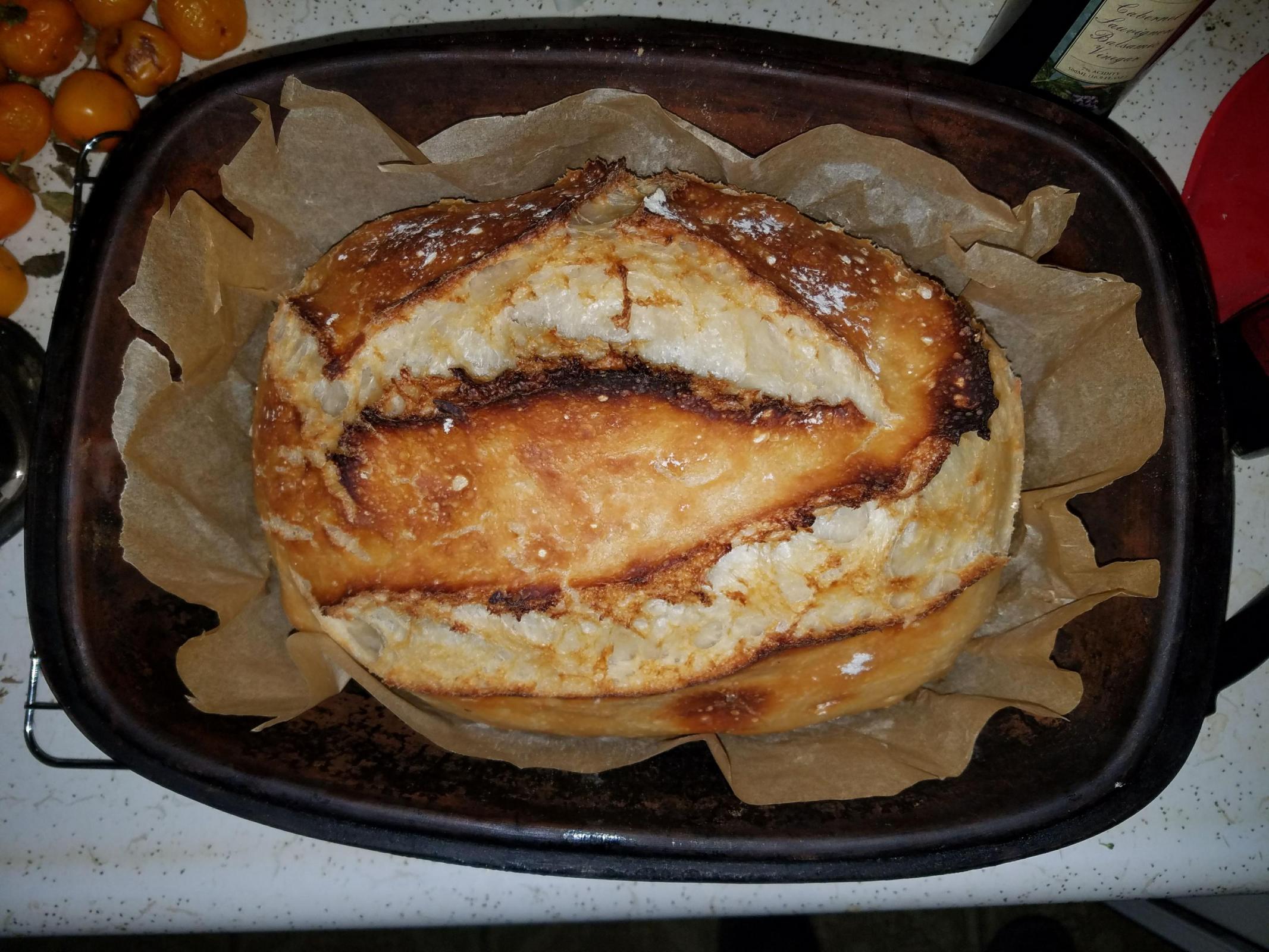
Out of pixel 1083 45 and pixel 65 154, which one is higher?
pixel 1083 45

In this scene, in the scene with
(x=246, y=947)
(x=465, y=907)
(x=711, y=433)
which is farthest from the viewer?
(x=246, y=947)

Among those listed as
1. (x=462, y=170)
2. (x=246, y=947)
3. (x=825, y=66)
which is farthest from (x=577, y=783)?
(x=246, y=947)

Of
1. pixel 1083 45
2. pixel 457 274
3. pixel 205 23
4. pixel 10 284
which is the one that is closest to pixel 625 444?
pixel 457 274

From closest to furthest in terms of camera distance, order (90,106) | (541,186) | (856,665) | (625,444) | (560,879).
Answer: (625,444) < (856,665) < (541,186) < (90,106) < (560,879)

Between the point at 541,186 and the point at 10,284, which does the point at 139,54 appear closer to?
the point at 10,284

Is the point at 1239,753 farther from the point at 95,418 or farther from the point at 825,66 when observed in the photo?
the point at 95,418

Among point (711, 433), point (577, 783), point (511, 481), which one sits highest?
point (711, 433)

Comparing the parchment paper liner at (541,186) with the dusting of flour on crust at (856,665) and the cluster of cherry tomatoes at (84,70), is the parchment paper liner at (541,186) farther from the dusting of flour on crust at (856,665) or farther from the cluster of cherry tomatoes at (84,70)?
the cluster of cherry tomatoes at (84,70)
